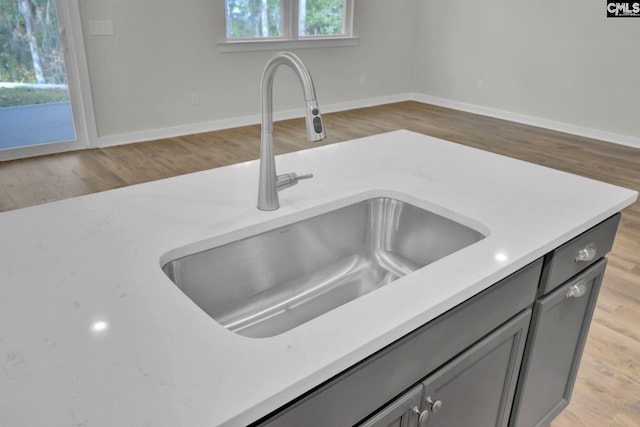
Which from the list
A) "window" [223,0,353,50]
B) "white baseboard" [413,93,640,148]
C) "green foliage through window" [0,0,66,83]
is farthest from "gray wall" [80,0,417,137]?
"white baseboard" [413,93,640,148]

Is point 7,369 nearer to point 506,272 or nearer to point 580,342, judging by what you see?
point 506,272

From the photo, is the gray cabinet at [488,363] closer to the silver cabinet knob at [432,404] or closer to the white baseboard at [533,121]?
the silver cabinet knob at [432,404]

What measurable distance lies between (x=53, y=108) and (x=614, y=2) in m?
5.46

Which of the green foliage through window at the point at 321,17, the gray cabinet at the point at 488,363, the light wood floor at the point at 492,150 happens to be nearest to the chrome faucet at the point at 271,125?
the gray cabinet at the point at 488,363

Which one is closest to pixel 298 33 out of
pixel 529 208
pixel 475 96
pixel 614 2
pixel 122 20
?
pixel 122 20

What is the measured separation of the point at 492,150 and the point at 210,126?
2.87 metres

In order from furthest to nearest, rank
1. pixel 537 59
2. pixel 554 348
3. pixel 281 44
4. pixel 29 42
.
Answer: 1. pixel 537 59
2. pixel 281 44
3. pixel 29 42
4. pixel 554 348

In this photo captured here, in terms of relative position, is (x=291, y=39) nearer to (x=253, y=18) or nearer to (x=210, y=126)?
(x=253, y=18)

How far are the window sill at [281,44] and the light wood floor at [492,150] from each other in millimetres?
816

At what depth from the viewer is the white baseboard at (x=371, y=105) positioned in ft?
15.9

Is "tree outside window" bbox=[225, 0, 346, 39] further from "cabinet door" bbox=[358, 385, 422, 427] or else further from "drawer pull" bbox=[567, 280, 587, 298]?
"cabinet door" bbox=[358, 385, 422, 427]

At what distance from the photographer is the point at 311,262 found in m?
1.32

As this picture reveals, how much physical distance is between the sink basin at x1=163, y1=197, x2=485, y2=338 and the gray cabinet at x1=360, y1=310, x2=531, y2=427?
260 millimetres

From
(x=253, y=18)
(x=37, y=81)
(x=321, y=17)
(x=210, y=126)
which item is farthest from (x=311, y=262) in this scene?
(x=321, y=17)
